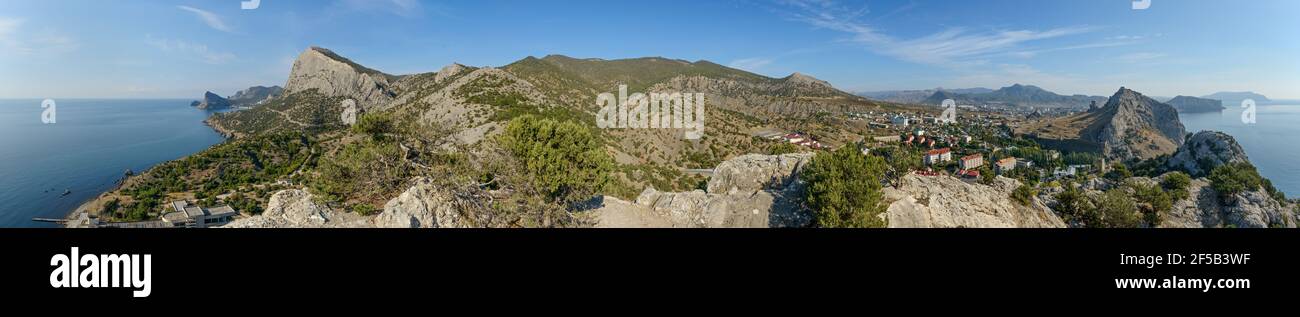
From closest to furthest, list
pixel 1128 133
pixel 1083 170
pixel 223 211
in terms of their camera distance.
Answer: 1. pixel 223 211
2. pixel 1083 170
3. pixel 1128 133

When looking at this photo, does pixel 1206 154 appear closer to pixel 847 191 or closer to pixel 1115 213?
pixel 1115 213

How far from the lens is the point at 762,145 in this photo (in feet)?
247

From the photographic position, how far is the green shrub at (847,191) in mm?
16594

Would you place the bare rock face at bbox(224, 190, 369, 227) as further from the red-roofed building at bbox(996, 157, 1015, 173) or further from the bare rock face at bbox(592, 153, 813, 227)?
the red-roofed building at bbox(996, 157, 1015, 173)

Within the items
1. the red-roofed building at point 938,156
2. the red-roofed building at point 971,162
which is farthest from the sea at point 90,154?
the red-roofed building at point 938,156

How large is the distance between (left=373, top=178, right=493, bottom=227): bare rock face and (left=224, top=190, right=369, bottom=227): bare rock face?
117cm

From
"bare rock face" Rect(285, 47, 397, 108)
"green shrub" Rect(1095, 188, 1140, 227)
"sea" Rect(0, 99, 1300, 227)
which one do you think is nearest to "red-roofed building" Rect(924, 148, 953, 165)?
"sea" Rect(0, 99, 1300, 227)

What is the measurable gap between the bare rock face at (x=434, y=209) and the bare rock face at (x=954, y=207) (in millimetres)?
16547

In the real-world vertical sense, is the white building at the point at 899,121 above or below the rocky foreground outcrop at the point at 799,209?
above

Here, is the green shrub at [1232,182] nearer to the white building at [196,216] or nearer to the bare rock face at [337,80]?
the white building at [196,216]

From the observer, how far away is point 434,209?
583 inches

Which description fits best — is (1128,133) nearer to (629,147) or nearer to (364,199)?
(629,147)
